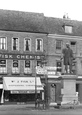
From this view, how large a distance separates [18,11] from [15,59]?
7.88 meters

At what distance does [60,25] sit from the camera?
50.4 metres

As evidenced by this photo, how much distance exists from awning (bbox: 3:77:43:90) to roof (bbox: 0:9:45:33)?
269 inches

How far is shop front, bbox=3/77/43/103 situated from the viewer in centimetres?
4369

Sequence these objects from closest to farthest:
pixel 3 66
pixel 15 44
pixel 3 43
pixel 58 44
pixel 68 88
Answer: pixel 68 88, pixel 3 66, pixel 3 43, pixel 15 44, pixel 58 44

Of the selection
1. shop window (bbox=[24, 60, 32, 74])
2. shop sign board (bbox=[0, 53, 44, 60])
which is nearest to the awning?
shop window (bbox=[24, 60, 32, 74])

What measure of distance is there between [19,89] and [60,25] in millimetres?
12495

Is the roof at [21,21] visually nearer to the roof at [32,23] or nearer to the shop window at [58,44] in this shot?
the roof at [32,23]

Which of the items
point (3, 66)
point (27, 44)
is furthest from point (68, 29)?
point (3, 66)

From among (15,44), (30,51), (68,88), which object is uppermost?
(15,44)

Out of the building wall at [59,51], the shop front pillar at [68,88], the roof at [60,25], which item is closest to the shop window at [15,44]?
the building wall at [59,51]

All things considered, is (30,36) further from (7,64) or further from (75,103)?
(75,103)

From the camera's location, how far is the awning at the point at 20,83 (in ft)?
143

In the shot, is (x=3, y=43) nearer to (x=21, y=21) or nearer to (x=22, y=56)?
(x=22, y=56)

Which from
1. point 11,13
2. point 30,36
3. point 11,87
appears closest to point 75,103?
point 11,87
